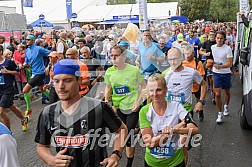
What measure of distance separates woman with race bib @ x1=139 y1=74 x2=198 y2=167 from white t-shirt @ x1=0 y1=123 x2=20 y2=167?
4.53 ft

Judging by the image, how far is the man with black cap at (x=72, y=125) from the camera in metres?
2.42

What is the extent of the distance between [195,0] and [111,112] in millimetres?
63298

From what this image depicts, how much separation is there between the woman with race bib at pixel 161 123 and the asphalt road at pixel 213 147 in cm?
196

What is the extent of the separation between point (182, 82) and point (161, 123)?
5.13 feet

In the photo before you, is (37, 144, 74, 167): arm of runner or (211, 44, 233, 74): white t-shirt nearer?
(37, 144, 74, 167): arm of runner

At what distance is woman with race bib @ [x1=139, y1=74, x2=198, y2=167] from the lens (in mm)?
3150

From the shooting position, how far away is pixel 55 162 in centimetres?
232

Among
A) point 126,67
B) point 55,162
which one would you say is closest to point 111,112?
point 55,162

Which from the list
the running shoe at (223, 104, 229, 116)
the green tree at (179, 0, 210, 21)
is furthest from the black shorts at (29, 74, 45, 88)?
the green tree at (179, 0, 210, 21)

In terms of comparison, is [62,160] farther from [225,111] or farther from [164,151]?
[225,111]

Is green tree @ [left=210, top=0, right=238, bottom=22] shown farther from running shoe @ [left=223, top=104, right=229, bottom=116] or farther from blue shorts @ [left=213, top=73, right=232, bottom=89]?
blue shorts @ [left=213, top=73, right=232, bottom=89]

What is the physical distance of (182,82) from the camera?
468 centimetres

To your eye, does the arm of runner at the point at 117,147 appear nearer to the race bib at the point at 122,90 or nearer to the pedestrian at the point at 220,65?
the race bib at the point at 122,90

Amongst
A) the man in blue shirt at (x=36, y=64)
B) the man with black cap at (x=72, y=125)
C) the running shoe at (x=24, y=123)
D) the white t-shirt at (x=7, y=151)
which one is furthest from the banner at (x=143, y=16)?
A: the white t-shirt at (x=7, y=151)
